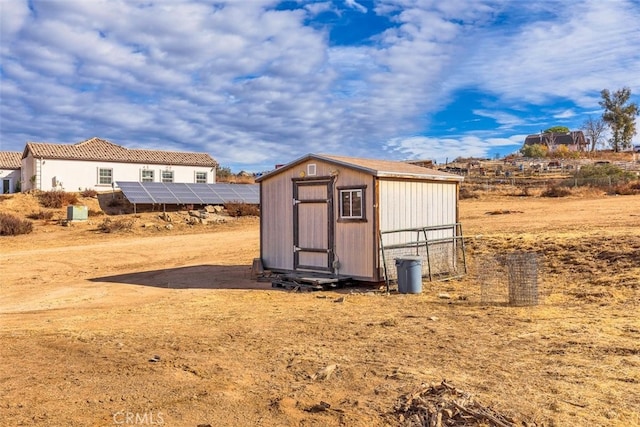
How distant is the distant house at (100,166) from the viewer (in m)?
33.6

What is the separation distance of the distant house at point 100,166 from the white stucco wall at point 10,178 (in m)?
2.97

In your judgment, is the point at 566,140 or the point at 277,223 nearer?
the point at 277,223

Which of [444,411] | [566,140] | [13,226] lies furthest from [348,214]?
[566,140]

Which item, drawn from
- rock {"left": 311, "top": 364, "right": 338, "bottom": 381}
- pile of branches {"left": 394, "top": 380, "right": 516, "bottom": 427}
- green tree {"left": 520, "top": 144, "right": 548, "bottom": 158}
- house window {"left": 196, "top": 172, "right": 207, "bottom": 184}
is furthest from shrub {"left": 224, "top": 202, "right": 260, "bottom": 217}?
green tree {"left": 520, "top": 144, "right": 548, "bottom": 158}

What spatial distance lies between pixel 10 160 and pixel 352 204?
39754 mm

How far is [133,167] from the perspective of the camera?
36.4 metres

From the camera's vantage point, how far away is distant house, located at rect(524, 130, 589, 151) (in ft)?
278

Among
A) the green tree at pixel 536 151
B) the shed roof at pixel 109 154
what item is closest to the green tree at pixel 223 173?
the shed roof at pixel 109 154

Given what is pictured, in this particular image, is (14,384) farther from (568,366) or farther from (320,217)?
(320,217)

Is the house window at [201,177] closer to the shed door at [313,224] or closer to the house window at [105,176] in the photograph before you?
the house window at [105,176]

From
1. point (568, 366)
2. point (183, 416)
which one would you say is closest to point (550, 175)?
point (568, 366)

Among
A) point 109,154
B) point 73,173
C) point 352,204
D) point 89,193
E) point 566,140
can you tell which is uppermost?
point 566,140

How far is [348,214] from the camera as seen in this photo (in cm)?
1272

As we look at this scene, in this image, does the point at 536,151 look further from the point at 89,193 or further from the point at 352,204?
the point at 352,204
